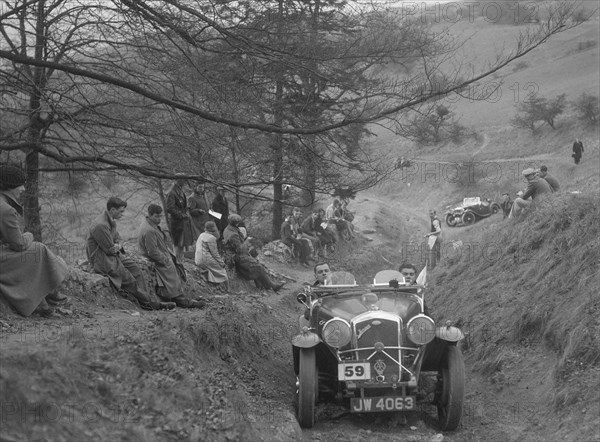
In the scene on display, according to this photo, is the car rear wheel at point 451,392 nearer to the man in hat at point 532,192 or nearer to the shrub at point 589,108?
the man in hat at point 532,192

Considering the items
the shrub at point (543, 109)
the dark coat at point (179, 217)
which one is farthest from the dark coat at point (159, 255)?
the shrub at point (543, 109)

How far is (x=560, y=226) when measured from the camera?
44.4ft

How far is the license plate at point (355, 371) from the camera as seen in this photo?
27.5 ft

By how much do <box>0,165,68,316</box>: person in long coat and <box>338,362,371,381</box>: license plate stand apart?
12.9ft

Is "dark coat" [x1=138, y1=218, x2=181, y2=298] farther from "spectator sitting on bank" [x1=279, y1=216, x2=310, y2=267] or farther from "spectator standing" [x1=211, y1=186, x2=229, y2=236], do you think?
"spectator sitting on bank" [x1=279, y1=216, x2=310, y2=267]

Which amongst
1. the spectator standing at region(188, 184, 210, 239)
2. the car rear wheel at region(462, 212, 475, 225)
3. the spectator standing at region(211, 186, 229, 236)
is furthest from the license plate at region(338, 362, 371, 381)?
the car rear wheel at region(462, 212, 475, 225)

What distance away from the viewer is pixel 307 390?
8.38 m

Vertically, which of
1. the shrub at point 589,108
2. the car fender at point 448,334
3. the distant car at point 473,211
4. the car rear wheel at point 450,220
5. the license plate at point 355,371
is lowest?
the car rear wheel at point 450,220

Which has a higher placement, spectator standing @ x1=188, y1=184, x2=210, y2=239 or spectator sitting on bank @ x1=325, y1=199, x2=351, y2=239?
spectator standing @ x1=188, y1=184, x2=210, y2=239

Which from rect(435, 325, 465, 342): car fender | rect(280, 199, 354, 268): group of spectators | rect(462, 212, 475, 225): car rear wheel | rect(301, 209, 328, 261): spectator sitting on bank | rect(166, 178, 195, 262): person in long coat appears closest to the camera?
rect(435, 325, 465, 342): car fender

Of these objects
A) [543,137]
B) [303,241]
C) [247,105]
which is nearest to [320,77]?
[247,105]

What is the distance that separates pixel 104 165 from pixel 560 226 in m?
8.30

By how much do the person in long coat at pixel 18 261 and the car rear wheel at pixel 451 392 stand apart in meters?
5.09

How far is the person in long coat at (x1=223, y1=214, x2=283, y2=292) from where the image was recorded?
56.2 ft
